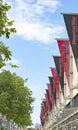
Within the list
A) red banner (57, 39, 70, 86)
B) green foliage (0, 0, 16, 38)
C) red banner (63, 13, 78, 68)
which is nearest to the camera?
green foliage (0, 0, 16, 38)

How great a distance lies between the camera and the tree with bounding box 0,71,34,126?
5612 cm

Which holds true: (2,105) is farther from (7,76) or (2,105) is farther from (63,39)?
(63,39)

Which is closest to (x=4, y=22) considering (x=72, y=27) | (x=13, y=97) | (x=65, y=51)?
(x=72, y=27)

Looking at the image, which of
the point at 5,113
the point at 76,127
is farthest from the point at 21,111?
the point at 76,127

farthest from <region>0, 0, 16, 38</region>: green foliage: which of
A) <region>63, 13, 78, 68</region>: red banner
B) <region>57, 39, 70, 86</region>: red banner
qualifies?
<region>57, 39, 70, 86</region>: red banner

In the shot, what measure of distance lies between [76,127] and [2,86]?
41.5 feet

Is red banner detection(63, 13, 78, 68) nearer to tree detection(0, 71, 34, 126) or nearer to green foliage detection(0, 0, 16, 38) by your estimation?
tree detection(0, 71, 34, 126)

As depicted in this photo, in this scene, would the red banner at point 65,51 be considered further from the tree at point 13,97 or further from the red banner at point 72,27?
the red banner at point 72,27

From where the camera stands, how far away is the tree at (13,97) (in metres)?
56.1

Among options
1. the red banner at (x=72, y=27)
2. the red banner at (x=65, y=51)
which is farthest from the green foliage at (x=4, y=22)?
the red banner at (x=65, y=51)

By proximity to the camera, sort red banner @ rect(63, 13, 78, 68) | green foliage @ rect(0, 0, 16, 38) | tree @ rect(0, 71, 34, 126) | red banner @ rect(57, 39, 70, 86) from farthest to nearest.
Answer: red banner @ rect(57, 39, 70, 86), tree @ rect(0, 71, 34, 126), red banner @ rect(63, 13, 78, 68), green foliage @ rect(0, 0, 16, 38)

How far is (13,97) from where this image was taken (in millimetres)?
57656

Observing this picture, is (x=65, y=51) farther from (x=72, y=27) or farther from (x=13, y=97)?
(x=72, y=27)

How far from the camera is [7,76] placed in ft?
192
